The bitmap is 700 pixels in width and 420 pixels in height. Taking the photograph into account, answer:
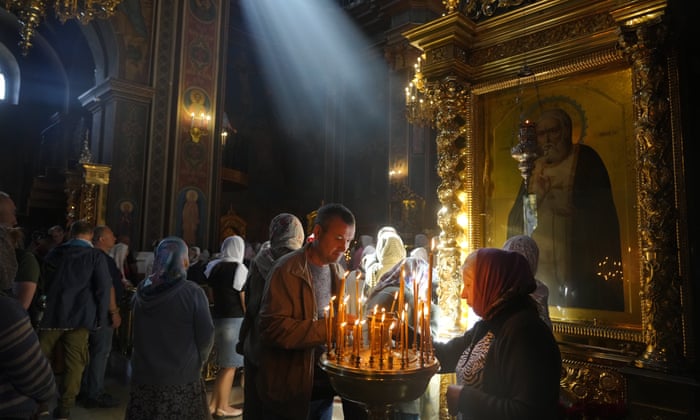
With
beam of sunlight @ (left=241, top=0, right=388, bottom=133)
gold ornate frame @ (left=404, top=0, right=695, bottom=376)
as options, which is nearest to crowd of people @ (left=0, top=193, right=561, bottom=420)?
gold ornate frame @ (left=404, top=0, right=695, bottom=376)

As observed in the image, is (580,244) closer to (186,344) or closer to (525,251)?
(525,251)

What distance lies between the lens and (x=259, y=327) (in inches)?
93.7

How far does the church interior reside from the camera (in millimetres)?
2877

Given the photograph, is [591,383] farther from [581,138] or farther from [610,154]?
[581,138]

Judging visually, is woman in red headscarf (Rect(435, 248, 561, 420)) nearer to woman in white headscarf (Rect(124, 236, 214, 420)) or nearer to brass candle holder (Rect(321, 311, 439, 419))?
brass candle holder (Rect(321, 311, 439, 419))

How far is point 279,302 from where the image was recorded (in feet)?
7.55

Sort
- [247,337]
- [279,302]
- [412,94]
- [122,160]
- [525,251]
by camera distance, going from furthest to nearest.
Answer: [122,160] → [412,94] → [525,251] → [247,337] → [279,302]

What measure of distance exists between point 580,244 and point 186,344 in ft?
8.96

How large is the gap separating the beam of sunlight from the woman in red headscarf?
42.2ft

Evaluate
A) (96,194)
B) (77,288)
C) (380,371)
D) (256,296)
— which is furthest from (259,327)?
(96,194)

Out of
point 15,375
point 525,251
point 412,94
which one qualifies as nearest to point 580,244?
point 525,251

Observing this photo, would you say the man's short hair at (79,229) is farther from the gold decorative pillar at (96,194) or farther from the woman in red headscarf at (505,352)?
the gold decorative pillar at (96,194)

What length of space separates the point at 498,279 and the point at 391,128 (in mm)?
11395

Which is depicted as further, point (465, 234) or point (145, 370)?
point (465, 234)
